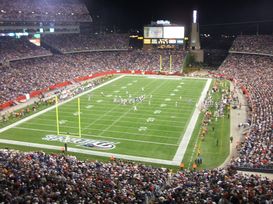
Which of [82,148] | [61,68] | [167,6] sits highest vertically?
[167,6]

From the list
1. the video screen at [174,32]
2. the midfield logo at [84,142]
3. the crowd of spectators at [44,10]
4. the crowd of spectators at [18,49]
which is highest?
the crowd of spectators at [44,10]

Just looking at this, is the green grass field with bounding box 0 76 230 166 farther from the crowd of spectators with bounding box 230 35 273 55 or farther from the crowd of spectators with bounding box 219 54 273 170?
the crowd of spectators with bounding box 230 35 273 55

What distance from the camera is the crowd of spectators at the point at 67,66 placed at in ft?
141

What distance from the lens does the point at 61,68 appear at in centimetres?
5516

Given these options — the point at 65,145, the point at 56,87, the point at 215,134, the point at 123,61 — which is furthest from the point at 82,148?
the point at 123,61

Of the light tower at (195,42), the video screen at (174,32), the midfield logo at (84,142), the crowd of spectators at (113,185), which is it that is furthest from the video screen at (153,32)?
the crowd of spectators at (113,185)

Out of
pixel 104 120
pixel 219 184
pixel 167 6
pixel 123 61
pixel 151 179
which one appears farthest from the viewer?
pixel 167 6

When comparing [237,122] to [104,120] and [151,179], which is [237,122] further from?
[151,179]

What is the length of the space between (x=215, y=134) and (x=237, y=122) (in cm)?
375

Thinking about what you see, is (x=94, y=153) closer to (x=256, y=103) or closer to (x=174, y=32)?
(x=256, y=103)

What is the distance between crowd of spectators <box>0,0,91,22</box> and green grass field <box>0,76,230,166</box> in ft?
69.5

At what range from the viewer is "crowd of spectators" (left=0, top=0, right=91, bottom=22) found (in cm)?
5542

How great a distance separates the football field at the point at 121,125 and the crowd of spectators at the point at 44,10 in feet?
70.5

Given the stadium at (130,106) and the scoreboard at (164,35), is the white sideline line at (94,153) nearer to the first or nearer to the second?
the stadium at (130,106)
